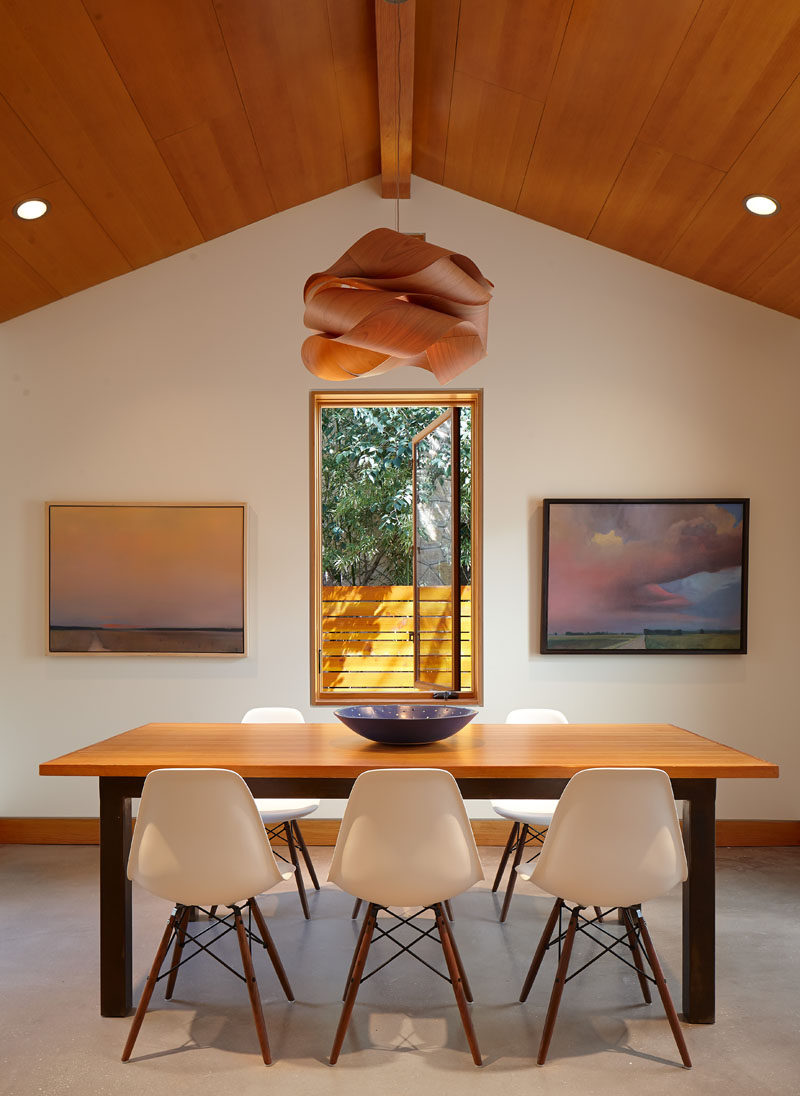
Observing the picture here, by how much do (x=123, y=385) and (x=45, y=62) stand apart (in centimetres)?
195

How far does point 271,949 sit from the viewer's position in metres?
2.87

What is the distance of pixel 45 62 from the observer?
3.29m

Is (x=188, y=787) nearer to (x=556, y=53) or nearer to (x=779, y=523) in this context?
(x=556, y=53)

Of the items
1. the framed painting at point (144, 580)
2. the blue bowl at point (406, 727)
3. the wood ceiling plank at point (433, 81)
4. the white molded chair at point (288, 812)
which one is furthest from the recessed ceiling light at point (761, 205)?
the white molded chair at point (288, 812)

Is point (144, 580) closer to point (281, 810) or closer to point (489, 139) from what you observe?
point (281, 810)

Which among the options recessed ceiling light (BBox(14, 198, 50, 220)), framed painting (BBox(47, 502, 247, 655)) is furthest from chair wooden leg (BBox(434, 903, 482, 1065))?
recessed ceiling light (BBox(14, 198, 50, 220))

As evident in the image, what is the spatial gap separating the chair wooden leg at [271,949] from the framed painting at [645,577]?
241 cm

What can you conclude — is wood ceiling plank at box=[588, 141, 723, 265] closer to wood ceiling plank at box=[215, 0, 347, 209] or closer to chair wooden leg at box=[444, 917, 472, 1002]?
wood ceiling plank at box=[215, 0, 347, 209]

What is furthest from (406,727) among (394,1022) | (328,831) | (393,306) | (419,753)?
(328,831)

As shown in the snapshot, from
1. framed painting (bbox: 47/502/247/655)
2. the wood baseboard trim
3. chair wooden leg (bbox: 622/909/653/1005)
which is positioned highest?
framed painting (bbox: 47/502/247/655)

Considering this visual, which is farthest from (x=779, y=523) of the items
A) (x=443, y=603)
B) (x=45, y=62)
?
(x=45, y=62)

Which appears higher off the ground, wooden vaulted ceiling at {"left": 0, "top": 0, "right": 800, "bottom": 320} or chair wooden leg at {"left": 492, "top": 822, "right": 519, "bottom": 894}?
wooden vaulted ceiling at {"left": 0, "top": 0, "right": 800, "bottom": 320}

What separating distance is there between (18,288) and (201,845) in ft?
10.8

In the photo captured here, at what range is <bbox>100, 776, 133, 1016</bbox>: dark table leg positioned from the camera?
2.86m
